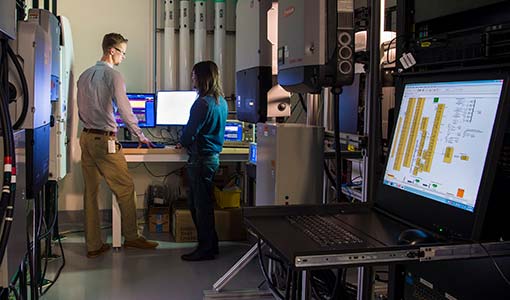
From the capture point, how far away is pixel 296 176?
9.15 feet

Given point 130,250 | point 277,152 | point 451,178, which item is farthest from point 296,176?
point 130,250

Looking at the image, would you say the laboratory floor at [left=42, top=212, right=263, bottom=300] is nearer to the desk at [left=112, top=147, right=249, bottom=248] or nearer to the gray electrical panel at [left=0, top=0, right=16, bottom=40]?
the desk at [left=112, top=147, right=249, bottom=248]

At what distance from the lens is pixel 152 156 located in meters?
4.62

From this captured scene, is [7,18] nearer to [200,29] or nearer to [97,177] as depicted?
[97,177]

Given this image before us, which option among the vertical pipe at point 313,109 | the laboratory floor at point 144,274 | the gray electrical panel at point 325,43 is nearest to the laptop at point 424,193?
the gray electrical panel at point 325,43

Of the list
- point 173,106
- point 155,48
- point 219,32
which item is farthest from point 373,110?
point 155,48

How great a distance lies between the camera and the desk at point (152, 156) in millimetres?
4496

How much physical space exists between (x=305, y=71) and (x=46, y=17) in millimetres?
1837

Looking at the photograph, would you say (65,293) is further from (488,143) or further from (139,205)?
(488,143)

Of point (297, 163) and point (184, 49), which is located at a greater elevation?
point (184, 49)

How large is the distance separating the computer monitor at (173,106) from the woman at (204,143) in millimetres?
959

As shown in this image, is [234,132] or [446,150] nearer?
[446,150]

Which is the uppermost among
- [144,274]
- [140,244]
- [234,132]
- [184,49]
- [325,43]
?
[184,49]

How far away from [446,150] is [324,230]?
38 cm
